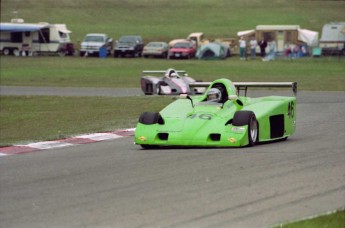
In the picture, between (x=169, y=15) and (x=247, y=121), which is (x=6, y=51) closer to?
(x=169, y=15)

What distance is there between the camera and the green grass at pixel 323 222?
30.2ft

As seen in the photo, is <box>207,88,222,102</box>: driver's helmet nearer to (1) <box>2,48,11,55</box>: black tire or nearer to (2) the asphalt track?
(2) the asphalt track

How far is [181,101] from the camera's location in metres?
16.2

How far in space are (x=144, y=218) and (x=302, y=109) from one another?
544 inches

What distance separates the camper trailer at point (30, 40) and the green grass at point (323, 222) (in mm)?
57024

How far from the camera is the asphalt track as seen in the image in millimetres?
10133

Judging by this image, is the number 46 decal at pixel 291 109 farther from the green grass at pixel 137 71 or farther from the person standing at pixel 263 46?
the person standing at pixel 263 46

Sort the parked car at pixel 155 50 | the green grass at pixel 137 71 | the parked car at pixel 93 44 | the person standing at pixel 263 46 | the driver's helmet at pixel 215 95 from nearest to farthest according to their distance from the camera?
the driver's helmet at pixel 215 95, the green grass at pixel 137 71, the person standing at pixel 263 46, the parked car at pixel 155 50, the parked car at pixel 93 44

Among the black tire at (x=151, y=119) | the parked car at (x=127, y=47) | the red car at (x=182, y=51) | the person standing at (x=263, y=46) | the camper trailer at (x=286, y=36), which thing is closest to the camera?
the black tire at (x=151, y=119)

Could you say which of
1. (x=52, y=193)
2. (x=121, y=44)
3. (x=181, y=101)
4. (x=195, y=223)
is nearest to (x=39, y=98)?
(x=181, y=101)

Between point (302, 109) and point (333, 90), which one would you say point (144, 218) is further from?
point (333, 90)

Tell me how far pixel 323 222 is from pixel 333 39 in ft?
179

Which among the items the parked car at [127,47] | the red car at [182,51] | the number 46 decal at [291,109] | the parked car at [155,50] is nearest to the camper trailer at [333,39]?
the red car at [182,51]

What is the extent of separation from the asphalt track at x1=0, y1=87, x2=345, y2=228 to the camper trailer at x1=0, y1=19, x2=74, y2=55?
5024 centimetres
